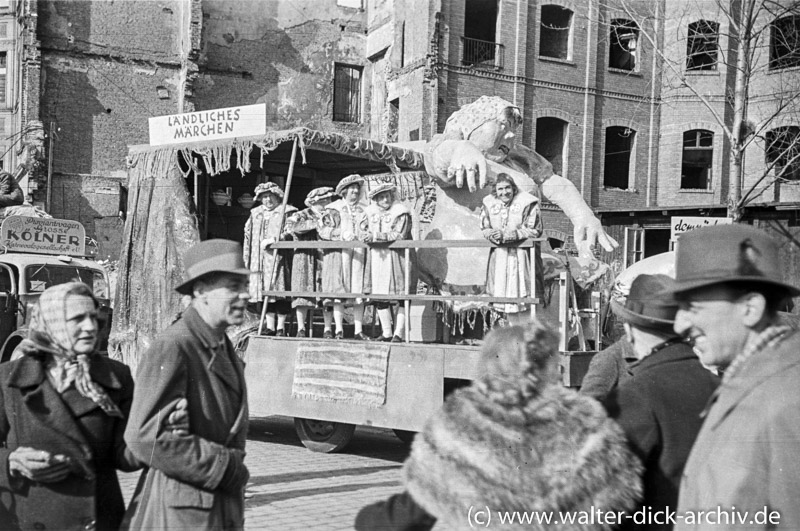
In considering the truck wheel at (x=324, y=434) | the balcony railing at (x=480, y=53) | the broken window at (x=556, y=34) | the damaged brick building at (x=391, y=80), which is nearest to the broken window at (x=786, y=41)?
the damaged brick building at (x=391, y=80)

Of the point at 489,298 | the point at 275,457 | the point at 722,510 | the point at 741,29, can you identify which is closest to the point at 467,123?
the point at 489,298

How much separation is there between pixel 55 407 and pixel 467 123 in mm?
7352

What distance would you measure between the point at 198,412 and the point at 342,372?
224 inches

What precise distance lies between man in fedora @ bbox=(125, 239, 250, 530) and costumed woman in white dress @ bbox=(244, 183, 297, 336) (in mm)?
6440

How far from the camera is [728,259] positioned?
8.87 feet

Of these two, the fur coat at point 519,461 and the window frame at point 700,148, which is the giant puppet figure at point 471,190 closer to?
the fur coat at point 519,461

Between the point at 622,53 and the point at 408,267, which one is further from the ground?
the point at 622,53

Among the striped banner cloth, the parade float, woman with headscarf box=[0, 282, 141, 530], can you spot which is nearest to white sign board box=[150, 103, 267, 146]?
the parade float

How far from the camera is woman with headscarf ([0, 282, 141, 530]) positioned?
11.9 ft

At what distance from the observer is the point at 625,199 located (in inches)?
1256

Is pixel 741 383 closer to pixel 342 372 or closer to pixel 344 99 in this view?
pixel 342 372

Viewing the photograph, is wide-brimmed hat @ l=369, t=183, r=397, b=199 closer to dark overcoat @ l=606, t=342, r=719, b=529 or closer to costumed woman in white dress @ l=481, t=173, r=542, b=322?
costumed woman in white dress @ l=481, t=173, r=542, b=322

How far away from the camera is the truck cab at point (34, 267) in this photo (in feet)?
40.9

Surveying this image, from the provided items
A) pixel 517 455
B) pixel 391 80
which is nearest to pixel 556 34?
pixel 391 80
